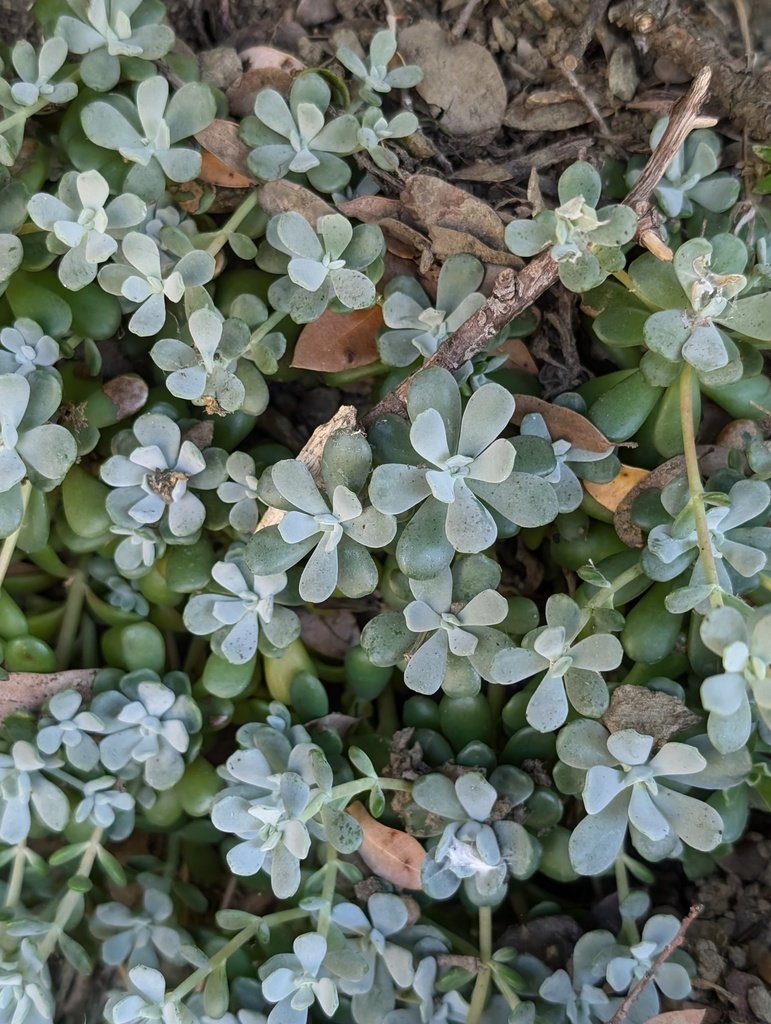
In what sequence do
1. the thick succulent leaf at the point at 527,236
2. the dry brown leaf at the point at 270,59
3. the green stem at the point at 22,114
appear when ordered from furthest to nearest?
the dry brown leaf at the point at 270,59
the green stem at the point at 22,114
the thick succulent leaf at the point at 527,236

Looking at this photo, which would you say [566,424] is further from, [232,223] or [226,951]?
[226,951]

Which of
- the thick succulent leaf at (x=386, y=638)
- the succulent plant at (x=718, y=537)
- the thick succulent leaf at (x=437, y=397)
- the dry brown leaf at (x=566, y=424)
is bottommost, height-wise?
the thick succulent leaf at (x=386, y=638)

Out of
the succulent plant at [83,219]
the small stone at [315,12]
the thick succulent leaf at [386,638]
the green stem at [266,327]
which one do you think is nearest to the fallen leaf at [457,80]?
the small stone at [315,12]

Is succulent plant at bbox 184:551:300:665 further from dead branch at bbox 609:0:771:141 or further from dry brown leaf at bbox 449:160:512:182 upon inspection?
dead branch at bbox 609:0:771:141

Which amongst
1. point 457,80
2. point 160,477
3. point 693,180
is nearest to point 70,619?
point 160,477

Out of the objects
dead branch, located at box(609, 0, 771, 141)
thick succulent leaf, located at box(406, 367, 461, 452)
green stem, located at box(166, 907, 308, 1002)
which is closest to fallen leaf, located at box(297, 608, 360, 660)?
green stem, located at box(166, 907, 308, 1002)

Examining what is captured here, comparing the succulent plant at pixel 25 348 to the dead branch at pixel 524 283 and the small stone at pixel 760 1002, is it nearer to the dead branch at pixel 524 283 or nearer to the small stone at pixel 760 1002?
the dead branch at pixel 524 283
